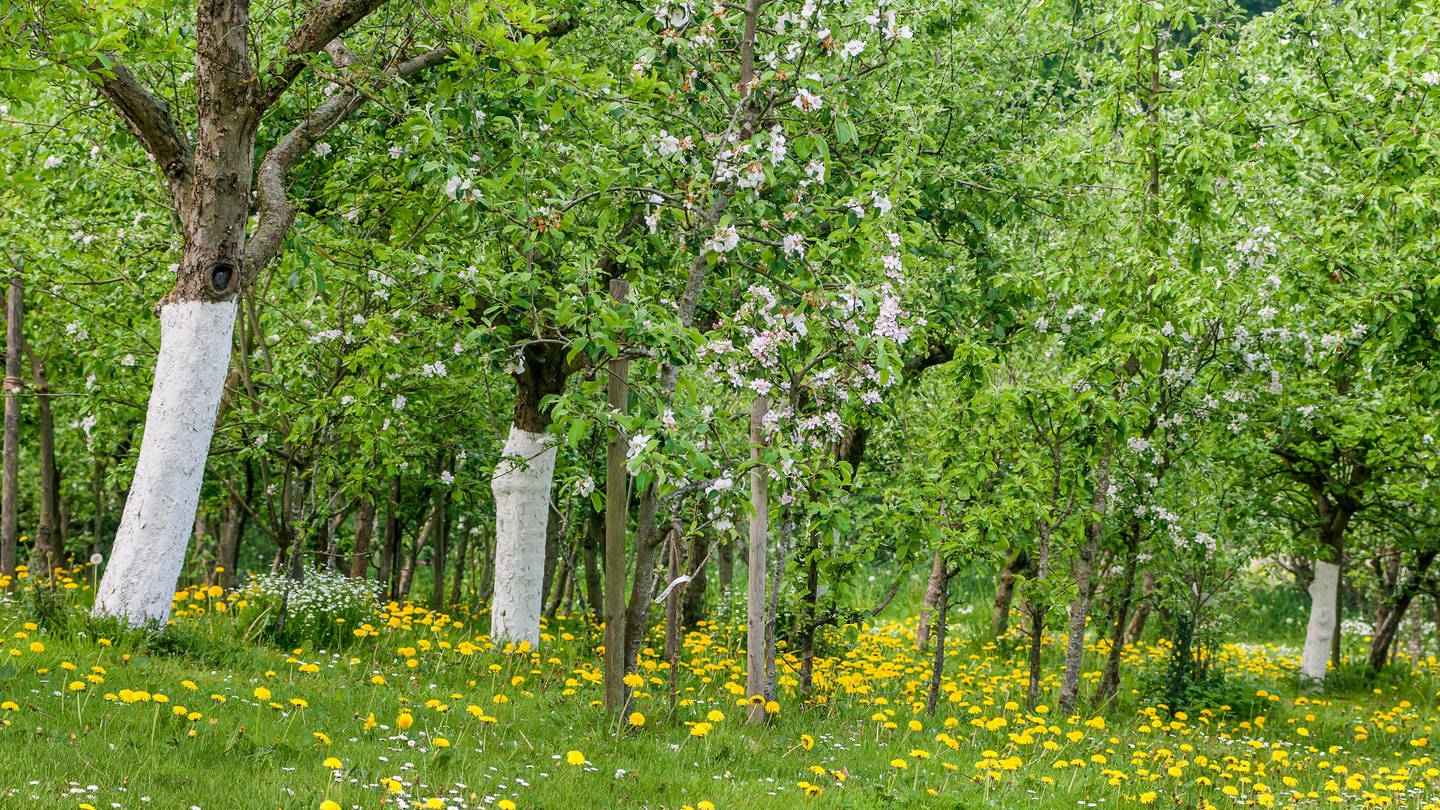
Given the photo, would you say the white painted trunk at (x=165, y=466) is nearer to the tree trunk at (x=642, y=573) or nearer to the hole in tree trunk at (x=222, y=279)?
the hole in tree trunk at (x=222, y=279)

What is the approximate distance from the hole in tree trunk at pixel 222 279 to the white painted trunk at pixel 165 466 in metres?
0.09

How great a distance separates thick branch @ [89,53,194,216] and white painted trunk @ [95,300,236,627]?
94cm

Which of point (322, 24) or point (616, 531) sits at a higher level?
point (322, 24)

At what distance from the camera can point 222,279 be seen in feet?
26.3

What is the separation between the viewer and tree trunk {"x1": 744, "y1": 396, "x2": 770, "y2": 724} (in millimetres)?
8000

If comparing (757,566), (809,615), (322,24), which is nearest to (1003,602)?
(809,615)

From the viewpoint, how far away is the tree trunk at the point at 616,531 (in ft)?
22.2

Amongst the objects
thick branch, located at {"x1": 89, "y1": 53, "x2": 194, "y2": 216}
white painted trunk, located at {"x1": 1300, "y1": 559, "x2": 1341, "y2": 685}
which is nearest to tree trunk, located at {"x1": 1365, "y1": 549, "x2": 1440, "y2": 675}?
white painted trunk, located at {"x1": 1300, "y1": 559, "x2": 1341, "y2": 685}

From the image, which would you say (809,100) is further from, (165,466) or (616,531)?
(165,466)

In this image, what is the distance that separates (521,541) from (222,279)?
399cm

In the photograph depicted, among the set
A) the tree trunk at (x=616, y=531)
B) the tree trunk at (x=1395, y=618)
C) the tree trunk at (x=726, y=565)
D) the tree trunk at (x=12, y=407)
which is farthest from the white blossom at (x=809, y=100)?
the tree trunk at (x=1395, y=618)

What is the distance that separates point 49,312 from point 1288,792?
13.6 m

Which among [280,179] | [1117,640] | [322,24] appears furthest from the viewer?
[1117,640]

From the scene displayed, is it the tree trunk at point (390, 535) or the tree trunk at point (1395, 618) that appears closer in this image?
the tree trunk at point (390, 535)
